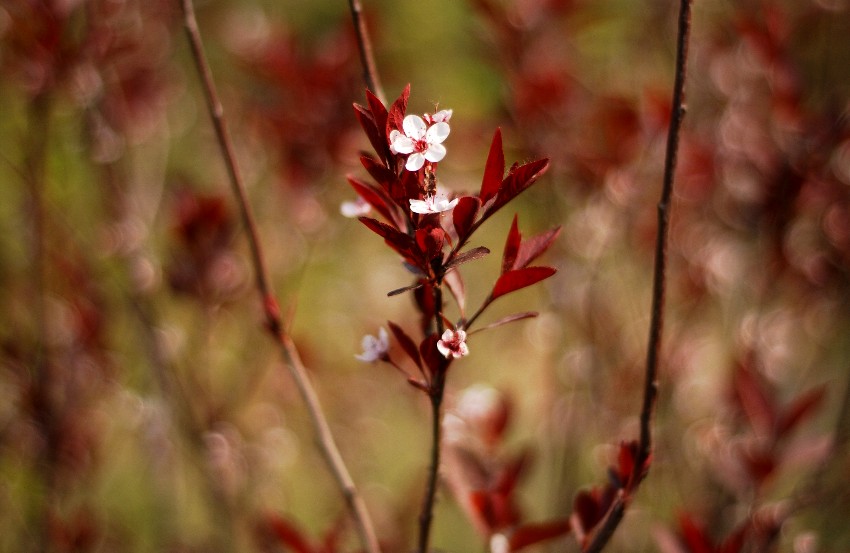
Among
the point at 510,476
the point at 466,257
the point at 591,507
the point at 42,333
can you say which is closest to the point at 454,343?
the point at 466,257

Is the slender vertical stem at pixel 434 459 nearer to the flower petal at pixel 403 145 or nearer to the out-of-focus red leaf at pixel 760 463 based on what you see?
the flower petal at pixel 403 145

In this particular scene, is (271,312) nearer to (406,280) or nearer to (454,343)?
(454,343)

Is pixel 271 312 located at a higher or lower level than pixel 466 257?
lower

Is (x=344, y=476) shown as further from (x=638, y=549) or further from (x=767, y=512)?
(x=638, y=549)

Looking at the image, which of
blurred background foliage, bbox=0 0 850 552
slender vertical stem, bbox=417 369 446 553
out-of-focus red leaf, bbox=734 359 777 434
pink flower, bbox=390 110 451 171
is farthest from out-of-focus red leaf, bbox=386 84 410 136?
out-of-focus red leaf, bbox=734 359 777 434

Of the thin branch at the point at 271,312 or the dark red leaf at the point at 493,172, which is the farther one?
the thin branch at the point at 271,312

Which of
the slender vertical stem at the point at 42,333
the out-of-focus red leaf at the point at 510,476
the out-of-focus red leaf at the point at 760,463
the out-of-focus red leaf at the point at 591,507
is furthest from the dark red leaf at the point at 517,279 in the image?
the slender vertical stem at the point at 42,333

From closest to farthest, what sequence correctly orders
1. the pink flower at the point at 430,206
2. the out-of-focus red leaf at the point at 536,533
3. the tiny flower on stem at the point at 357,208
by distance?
1. the pink flower at the point at 430,206
2. the tiny flower on stem at the point at 357,208
3. the out-of-focus red leaf at the point at 536,533
